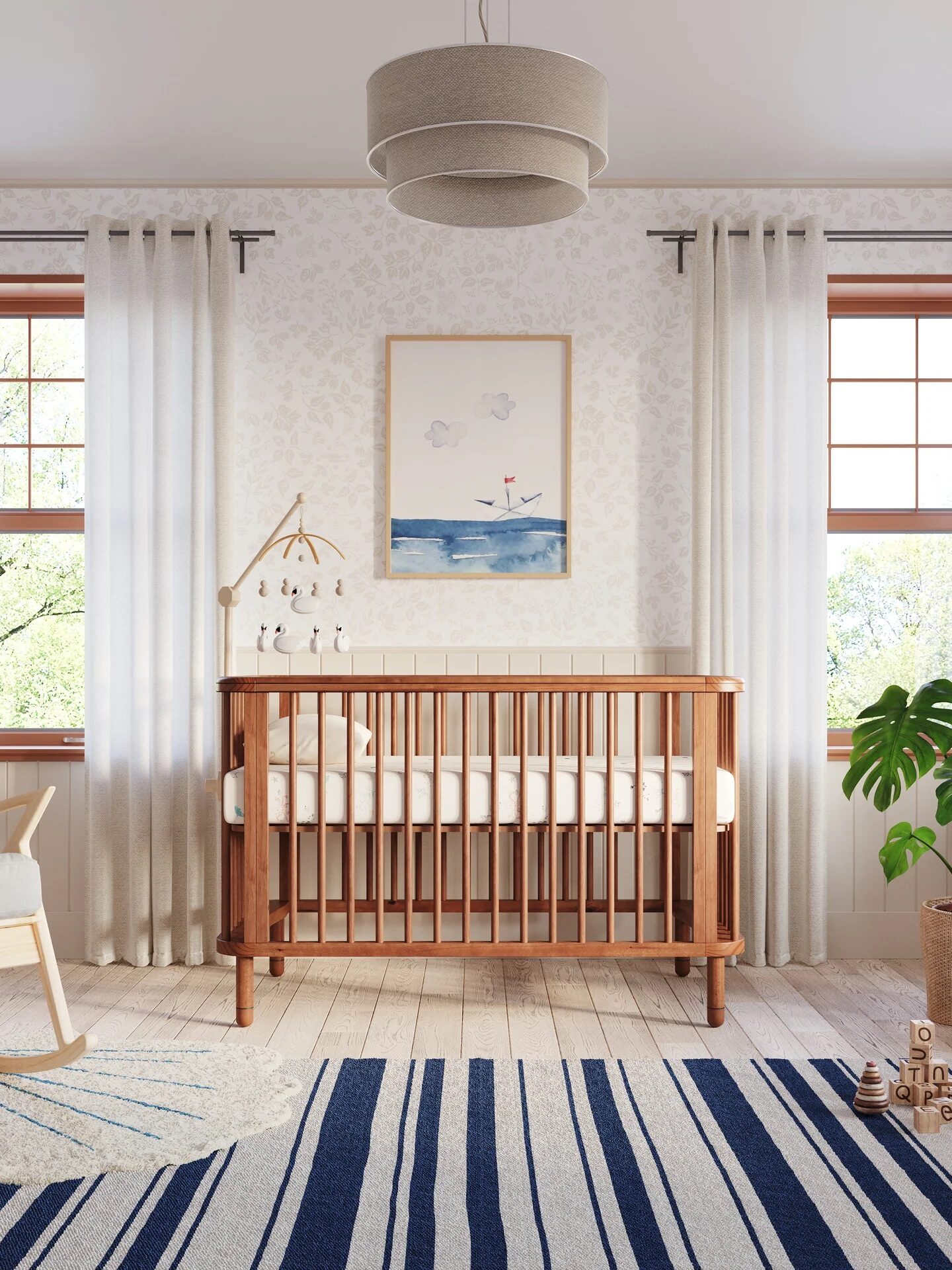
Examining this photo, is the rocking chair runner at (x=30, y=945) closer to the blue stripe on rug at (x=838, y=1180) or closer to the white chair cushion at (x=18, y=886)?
the white chair cushion at (x=18, y=886)

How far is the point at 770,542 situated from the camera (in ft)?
10.5

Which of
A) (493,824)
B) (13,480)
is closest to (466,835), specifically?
(493,824)

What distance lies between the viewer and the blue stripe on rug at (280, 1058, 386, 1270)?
1.54 metres

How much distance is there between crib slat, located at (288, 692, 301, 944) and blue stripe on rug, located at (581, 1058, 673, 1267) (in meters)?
0.78

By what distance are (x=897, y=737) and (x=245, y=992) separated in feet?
5.73

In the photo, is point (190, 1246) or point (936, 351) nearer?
point (190, 1246)

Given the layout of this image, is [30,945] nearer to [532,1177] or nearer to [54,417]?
[532,1177]

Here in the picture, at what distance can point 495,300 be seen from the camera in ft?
10.8

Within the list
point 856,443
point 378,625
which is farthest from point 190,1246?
point 856,443

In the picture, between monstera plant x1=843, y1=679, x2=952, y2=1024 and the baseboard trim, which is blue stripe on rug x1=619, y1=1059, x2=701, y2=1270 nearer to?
monstera plant x1=843, y1=679, x2=952, y2=1024

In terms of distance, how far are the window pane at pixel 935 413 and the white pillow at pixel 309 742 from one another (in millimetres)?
2112

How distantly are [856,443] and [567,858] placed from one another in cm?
163

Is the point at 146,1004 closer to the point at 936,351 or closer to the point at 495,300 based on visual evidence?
the point at 495,300

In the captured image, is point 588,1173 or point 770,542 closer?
point 588,1173
